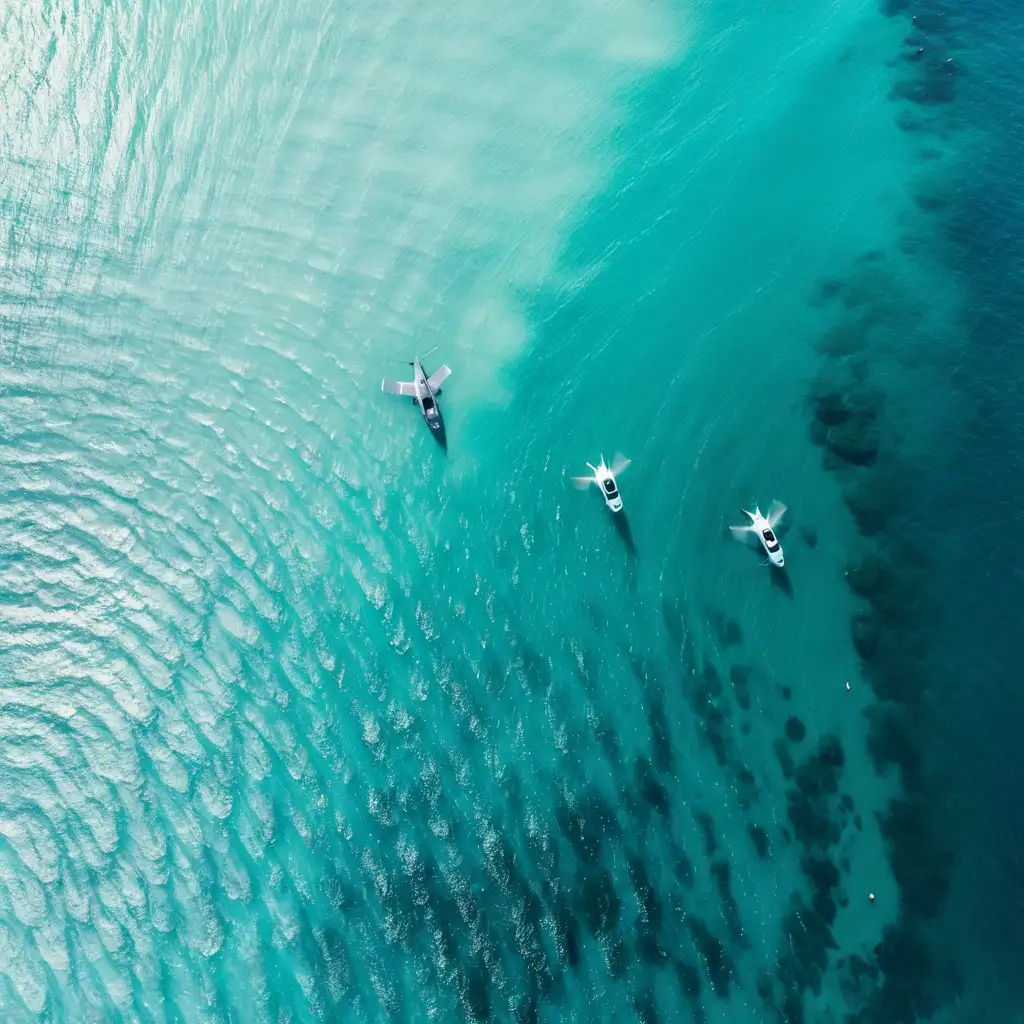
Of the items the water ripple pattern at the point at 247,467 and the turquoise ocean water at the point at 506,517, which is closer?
the water ripple pattern at the point at 247,467

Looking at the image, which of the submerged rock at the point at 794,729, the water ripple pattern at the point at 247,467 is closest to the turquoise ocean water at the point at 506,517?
the water ripple pattern at the point at 247,467

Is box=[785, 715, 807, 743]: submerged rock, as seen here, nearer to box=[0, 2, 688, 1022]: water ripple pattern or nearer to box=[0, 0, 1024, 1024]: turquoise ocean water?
box=[0, 0, 1024, 1024]: turquoise ocean water

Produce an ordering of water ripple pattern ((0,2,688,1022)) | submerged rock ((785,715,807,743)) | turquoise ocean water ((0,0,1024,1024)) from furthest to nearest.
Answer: submerged rock ((785,715,807,743)) → turquoise ocean water ((0,0,1024,1024)) → water ripple pattern ((0,2,688,1022))

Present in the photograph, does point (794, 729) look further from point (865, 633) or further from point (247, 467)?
point (247, 467)

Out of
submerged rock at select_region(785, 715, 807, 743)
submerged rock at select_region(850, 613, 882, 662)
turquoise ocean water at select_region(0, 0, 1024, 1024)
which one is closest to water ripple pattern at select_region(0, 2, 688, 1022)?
turquoise ocean water at select_region(0, 0, 1024, 1024)

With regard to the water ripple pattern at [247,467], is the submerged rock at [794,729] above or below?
below

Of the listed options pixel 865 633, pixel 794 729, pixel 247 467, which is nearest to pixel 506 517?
pixel 247 467

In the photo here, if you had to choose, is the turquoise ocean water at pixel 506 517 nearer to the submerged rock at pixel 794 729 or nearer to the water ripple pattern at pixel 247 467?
the water ripple pattern at pixel 247 467

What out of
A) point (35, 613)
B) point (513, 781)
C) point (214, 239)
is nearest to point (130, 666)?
point (35, 613)
